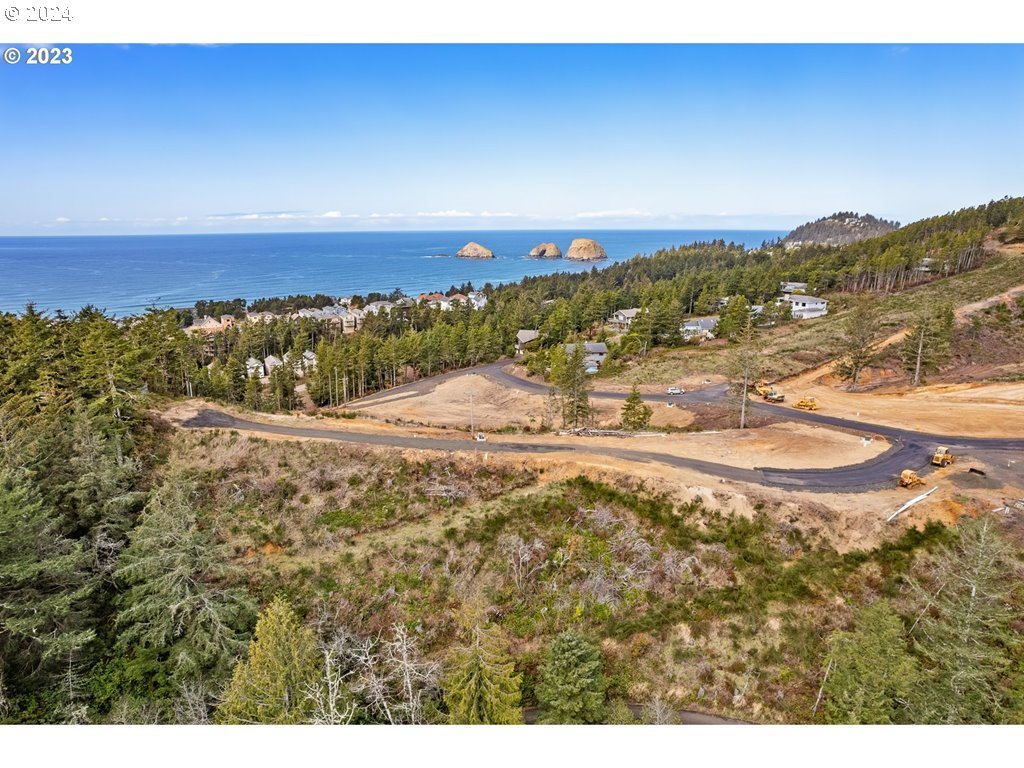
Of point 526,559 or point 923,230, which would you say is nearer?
point 526,559

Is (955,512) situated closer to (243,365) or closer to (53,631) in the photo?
(53,631)

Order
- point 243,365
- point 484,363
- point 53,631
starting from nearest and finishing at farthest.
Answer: point 53,631, point 243,365, point 484,363

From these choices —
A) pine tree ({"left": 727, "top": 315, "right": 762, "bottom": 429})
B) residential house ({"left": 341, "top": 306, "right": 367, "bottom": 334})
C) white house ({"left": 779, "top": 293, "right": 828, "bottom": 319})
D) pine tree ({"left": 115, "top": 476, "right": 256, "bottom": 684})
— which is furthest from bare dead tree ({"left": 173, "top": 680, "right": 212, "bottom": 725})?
residential house ({"left": 341, "top": 306, "right": 367, "bottom": 334})

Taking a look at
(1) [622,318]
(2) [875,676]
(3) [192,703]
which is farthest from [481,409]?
(1) [622,318]

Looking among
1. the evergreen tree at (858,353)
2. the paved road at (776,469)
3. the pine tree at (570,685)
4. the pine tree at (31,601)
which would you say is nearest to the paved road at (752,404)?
the paved road at (776,469)

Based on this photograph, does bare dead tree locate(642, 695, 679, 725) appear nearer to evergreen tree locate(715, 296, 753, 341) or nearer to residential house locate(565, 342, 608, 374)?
residential house locate(565, 342, 608, 374)

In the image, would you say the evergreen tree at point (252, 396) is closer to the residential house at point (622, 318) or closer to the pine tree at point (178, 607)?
the pine tree at point (178, 607)

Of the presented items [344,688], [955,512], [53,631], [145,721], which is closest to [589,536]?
[344,688]
